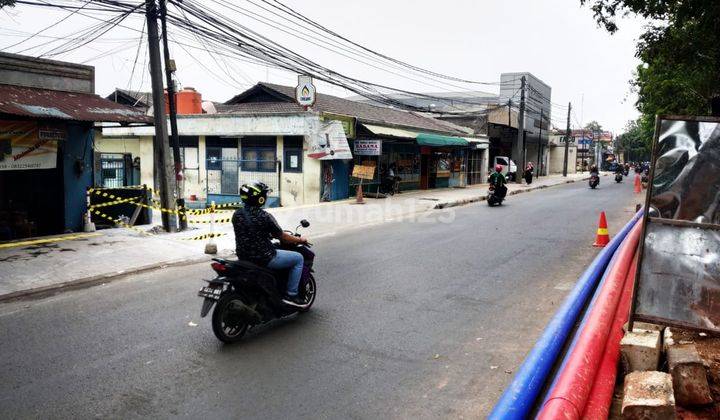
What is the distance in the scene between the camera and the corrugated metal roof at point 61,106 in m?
10.1

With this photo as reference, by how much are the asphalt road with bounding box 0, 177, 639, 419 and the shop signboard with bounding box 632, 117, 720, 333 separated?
4.71 ft

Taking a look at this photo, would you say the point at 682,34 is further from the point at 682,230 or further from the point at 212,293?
the point at 212,293

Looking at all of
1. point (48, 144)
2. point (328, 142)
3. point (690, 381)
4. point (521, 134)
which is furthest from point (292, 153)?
point (521, 134)

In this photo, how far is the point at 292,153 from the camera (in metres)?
21.6

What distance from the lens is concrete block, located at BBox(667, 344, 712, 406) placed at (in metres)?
3.73

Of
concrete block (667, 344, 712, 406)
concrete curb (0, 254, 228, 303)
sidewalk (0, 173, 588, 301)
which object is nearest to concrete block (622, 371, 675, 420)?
concrete block (667, 344, 712, 406)

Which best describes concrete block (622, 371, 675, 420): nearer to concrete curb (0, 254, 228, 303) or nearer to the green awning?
concrete curb (0, 254, 228, 303)

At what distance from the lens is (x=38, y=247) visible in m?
10.5

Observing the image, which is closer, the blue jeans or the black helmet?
the black helmet

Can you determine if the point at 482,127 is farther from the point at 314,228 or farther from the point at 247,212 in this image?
the point at 247,212

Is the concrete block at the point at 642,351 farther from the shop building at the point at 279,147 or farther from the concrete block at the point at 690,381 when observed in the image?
the shop building at the point at 279,147

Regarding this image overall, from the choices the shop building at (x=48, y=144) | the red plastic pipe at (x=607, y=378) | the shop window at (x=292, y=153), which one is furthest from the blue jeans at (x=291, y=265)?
the shop window at (x=292, y=153)

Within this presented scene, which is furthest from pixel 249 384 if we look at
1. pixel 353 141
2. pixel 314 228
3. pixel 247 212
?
pixel 353 141

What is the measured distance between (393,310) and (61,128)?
9.50m
